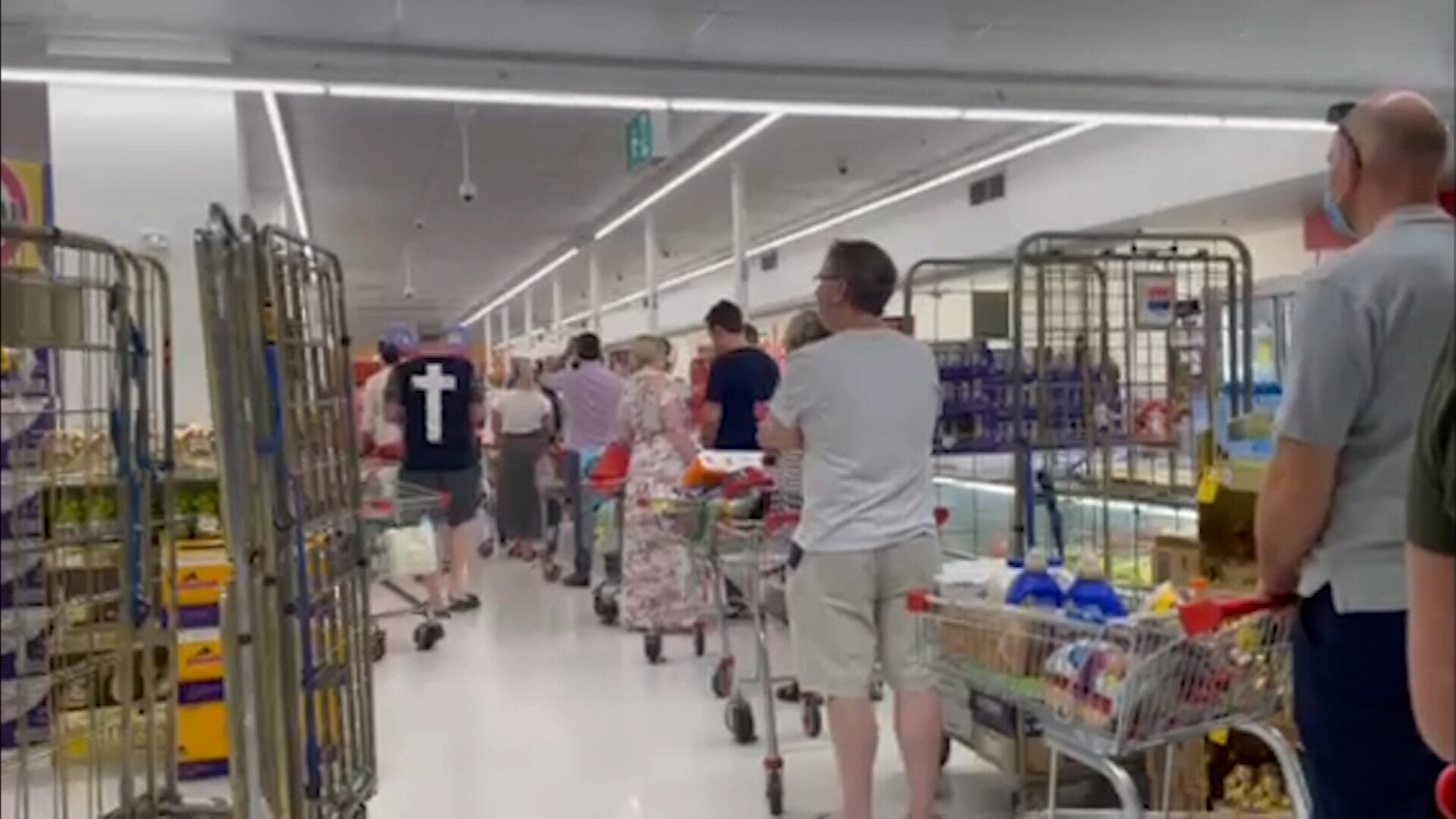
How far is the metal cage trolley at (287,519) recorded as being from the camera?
9.78 ft

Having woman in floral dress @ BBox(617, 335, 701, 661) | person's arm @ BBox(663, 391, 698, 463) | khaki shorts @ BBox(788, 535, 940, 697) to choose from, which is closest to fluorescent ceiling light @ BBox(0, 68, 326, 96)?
woman in floral dress @ BBox(617, 335, 701, 661)

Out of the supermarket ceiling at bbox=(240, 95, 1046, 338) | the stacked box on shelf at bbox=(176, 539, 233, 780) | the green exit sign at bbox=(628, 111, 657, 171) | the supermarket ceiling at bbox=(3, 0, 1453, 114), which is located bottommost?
the stacked box on shelf at bbox=(176, 539, 233, 780)

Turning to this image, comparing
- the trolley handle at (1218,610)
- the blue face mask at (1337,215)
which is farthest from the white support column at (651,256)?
the trolley handle at (1218,610)

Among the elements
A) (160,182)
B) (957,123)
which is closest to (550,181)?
(957,123)

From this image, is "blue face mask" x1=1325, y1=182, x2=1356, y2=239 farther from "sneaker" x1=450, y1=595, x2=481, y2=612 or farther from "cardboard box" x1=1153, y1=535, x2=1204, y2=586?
"sneaker" x1=450, y1=595, x2=481, y2=612

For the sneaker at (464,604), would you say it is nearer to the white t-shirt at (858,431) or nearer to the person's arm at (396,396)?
the person's arm at (396,396)

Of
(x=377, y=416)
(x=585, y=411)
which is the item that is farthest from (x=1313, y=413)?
(x=585, y=411)

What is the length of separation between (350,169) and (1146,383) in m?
9.43

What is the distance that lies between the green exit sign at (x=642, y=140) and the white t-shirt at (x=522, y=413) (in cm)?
190

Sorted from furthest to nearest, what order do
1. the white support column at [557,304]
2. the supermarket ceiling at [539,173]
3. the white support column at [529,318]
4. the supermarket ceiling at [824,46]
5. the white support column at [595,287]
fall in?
the white support column at [529,318]
the white support column at [557,304]
the white support column at [595,287]
the supermarket ceiling at [539,173]
the supermarket ceiling at [824,46]

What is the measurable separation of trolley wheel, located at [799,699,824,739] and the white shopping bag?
223 centimetres

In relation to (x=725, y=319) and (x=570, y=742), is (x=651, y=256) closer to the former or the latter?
(x=725, y=319)

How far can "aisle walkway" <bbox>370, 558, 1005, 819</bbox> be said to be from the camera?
4.52 meters

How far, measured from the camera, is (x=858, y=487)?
3.51 metres
